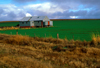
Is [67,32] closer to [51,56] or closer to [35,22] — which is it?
[51,56]

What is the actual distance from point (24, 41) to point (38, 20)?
4941 cm

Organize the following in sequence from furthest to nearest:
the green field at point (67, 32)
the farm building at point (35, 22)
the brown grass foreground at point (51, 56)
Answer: the farm building at point (35, 22) → the green field at point (67, 32) → the brown grass foreground at point (51, 56)

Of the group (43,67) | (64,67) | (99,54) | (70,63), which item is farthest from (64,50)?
(43,67)

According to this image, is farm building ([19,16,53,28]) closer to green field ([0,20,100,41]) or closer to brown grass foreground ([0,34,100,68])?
green field ([0,20,100,41])

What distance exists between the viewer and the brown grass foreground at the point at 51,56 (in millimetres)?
7293

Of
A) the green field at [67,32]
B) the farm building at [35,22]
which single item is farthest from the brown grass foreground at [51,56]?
the farm building at [35,22]

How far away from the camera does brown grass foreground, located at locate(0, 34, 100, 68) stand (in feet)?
23.9

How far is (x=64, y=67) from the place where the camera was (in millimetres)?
7008

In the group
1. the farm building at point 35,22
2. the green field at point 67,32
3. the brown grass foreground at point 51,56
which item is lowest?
the green field at point 67,32

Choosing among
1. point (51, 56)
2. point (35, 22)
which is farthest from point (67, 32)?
point (35, 22)

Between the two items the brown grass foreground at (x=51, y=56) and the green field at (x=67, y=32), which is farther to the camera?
the green field at (x=67, y=32)

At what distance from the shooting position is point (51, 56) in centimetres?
966

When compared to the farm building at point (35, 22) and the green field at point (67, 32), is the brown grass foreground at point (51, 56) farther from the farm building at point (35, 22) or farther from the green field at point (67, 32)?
the farm building at point (35, 22)

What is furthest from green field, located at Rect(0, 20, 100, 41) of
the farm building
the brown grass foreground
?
the farm building
